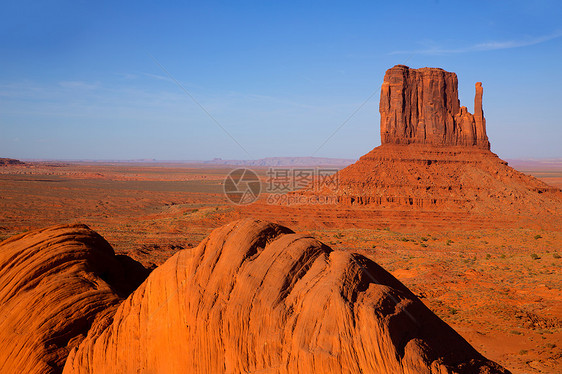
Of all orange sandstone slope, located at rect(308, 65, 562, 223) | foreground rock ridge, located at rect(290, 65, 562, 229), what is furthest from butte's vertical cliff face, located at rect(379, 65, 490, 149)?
foreground rock ridge, located at rect(290, 65, 562, 229)

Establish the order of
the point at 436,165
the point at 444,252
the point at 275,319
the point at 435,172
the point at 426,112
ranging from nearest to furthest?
the point at 275,319
the point at 444,252
the point at 435,172
the point at 436,165
the point at 426,112

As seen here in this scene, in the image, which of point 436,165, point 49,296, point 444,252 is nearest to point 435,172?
point 436,165

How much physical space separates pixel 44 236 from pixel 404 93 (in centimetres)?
5332

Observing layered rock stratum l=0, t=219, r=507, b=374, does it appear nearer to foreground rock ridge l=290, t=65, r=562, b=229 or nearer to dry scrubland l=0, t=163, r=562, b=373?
dry scrubland l=0, t=163, r=562, b=373

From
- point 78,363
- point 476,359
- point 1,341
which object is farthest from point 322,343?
point 1,341

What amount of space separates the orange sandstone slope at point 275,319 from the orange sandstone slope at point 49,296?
1147 mm

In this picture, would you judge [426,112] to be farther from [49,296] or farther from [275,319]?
[275,319]

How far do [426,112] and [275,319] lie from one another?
55.0m

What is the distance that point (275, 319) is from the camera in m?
4.88

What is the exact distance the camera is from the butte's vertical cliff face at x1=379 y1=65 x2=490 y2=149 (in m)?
54.6

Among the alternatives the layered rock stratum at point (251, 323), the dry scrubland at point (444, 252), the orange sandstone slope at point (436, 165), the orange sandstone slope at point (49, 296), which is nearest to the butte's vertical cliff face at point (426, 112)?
the orange sandstone slope at point (436, 165)

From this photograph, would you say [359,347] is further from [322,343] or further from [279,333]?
[279,333]

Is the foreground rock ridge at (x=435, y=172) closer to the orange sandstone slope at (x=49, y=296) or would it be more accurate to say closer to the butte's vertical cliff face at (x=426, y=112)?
the butte's vertical cliff face at (x=426, y=112)

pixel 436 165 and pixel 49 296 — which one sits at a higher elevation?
pixel 436 165
